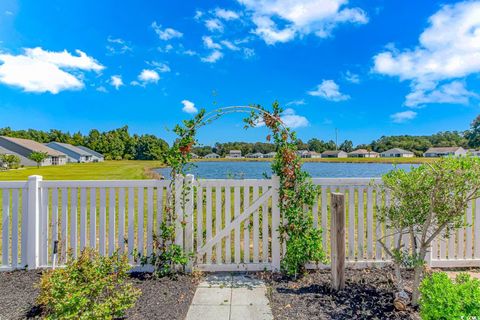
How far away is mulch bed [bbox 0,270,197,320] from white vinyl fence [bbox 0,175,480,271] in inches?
10.1

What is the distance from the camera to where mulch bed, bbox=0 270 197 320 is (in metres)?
2.37

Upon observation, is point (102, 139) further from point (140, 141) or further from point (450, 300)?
point (450, 300)

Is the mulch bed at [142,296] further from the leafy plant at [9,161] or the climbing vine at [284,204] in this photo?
the leafy plant at [9,161]

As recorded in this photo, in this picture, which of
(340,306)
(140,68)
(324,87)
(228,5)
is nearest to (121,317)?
(340,306)

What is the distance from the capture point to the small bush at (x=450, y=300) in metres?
1.55

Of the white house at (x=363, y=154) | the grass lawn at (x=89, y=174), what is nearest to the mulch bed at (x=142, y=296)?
the grass lawn at (x=89, y=174)

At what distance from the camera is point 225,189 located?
335 cm

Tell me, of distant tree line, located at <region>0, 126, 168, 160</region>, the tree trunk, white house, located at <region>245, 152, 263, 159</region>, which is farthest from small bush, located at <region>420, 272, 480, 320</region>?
distant tree line, located at <region>0, 126, 168, 160</region>

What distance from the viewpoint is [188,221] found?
3.30m

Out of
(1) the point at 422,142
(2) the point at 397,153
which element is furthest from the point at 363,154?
(1) the point at 422,142

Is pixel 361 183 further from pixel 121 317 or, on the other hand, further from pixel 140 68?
pixel 140 68

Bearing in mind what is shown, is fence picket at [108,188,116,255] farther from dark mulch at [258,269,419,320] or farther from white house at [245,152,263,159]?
white house at [245,152,263,159]

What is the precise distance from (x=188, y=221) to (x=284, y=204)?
1277 millimetres

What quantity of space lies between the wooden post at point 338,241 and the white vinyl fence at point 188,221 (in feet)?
1.83
